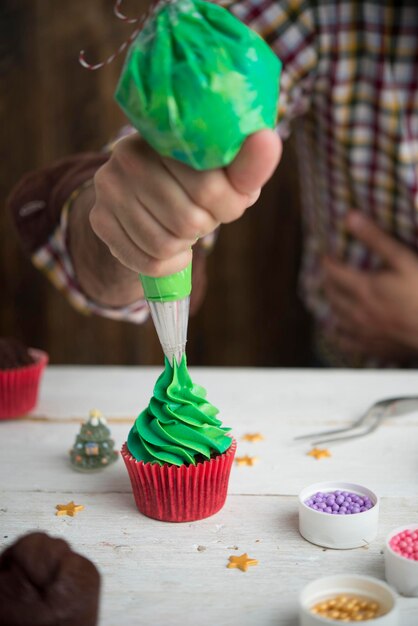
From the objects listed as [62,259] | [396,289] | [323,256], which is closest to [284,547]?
[62,259]

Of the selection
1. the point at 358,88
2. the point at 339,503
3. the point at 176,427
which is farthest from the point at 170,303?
the point at 358,88

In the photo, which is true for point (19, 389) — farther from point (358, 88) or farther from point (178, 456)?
point (358, 88)

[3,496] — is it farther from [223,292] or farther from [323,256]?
[223,292]

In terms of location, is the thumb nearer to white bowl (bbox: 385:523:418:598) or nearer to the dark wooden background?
white bowl (bbox: 385:523:418:598)

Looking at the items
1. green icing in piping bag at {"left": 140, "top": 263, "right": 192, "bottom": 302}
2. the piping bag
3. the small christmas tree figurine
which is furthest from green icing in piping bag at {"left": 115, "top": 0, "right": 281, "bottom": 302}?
the small christmas tree figurine

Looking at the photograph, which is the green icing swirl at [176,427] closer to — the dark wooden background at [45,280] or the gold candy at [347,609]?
the gold candy at [347,609]
